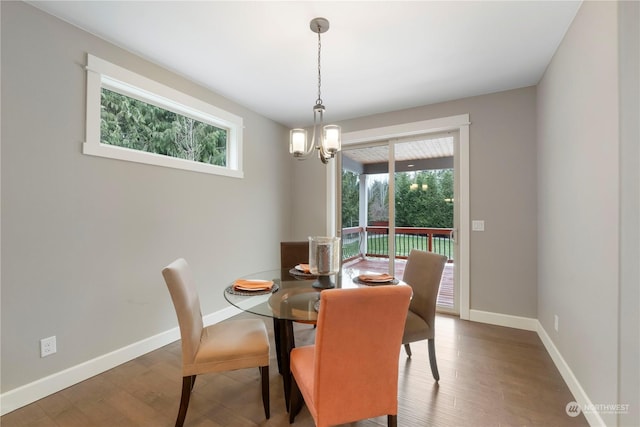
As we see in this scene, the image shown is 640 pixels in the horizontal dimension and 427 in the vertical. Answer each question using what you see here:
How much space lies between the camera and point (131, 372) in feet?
7.08

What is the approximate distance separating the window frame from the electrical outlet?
53.6 inches

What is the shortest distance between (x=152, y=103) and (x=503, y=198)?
3.82 meters

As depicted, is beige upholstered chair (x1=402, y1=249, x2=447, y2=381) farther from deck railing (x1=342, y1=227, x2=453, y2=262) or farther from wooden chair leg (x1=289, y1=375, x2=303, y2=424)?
deck railing (x1=342, y1=227, x2=453, y2=262)

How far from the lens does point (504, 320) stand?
302 centimetres

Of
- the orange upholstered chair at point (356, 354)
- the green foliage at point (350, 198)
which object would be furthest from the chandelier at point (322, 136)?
the green foliage at point (350, 198)

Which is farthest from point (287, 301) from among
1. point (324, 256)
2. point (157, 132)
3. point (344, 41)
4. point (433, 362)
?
point (157, 132)

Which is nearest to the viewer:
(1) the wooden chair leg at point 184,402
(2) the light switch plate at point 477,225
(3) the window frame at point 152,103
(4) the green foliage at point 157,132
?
(1) the wooden chair leg at point 184,402

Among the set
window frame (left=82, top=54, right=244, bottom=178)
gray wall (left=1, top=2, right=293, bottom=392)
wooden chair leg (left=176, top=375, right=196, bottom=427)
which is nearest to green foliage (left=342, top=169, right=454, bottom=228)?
window frame (left=82, top=54, right=244, bottom=178)

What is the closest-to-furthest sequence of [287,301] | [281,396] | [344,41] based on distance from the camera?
[287,301]
[281,396]
[344,41]

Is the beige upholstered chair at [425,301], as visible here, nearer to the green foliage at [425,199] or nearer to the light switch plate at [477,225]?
the light switch plate at [477,225]

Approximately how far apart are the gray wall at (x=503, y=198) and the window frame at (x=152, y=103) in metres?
2.66

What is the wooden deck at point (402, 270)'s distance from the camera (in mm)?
3488

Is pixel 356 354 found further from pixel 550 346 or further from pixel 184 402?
pixel 550 346

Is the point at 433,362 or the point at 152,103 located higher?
the point at 152,103
